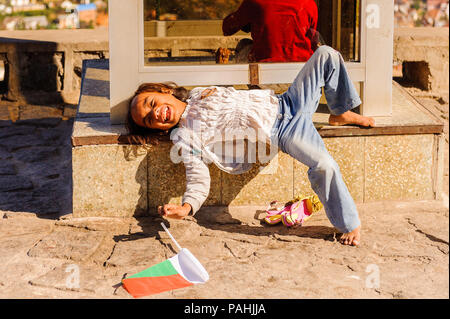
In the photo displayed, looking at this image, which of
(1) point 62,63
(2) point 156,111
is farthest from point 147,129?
(1) point 62,63

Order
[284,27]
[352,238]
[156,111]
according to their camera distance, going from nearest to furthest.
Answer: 1. [352,238]
2. [156,111]
3. [284,27]

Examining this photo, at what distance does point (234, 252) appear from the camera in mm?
2926

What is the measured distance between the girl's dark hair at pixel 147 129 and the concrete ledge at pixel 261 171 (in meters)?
0.04

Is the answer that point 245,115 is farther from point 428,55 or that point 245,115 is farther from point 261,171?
point 428,55

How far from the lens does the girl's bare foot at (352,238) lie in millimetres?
2984

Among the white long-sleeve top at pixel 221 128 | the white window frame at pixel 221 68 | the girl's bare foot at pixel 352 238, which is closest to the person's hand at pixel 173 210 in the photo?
the white long-sleeve top at pixel 221 128

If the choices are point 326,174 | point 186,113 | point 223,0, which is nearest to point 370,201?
point 326,174

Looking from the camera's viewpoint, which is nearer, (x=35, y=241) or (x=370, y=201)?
(x=35, y=241)

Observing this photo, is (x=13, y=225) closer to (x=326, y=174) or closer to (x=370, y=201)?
(x=326, y=174)

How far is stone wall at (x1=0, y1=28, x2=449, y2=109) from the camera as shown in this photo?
6.59 metres

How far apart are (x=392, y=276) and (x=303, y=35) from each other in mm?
1812

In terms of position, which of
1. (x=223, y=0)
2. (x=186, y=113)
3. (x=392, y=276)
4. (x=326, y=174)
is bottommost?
(x=392, y=276)

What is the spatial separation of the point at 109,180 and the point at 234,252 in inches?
32.8

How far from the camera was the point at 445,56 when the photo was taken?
22.2 ft
